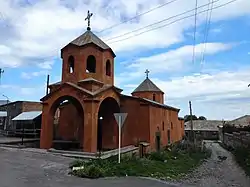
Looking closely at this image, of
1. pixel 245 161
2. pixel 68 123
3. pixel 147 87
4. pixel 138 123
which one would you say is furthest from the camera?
pixel 147 87

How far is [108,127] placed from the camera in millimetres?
24938

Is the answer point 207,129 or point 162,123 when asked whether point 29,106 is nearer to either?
point 162,123

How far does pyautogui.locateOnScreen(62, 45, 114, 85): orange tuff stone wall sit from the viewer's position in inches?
886

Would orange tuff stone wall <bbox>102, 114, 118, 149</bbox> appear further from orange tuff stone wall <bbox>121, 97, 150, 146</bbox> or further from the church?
orange tuff stone wall <bbox>121, 97, 150, 146</bbox>

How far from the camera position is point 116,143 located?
2434 centimetres

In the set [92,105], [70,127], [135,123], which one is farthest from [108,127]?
[92,105]

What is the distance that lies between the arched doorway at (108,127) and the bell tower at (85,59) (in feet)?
7.41

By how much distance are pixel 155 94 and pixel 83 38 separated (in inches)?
760

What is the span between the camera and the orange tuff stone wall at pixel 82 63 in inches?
886

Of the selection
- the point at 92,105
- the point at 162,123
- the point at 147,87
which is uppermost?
the point at 147,87

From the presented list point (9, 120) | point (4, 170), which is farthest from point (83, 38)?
point (9, 120)

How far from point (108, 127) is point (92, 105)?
19.2 feet

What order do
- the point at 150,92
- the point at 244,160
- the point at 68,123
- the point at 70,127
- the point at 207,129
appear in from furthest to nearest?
1. the point at 207,129
2. the point at 150,92
3. the point at 68,123
4. the point at 70,127
5. the point at 244,160

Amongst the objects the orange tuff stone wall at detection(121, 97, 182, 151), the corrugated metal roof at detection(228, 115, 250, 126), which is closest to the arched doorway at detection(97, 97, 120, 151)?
the orange tuff stone wall at detection(121, 97, 182, 151)
